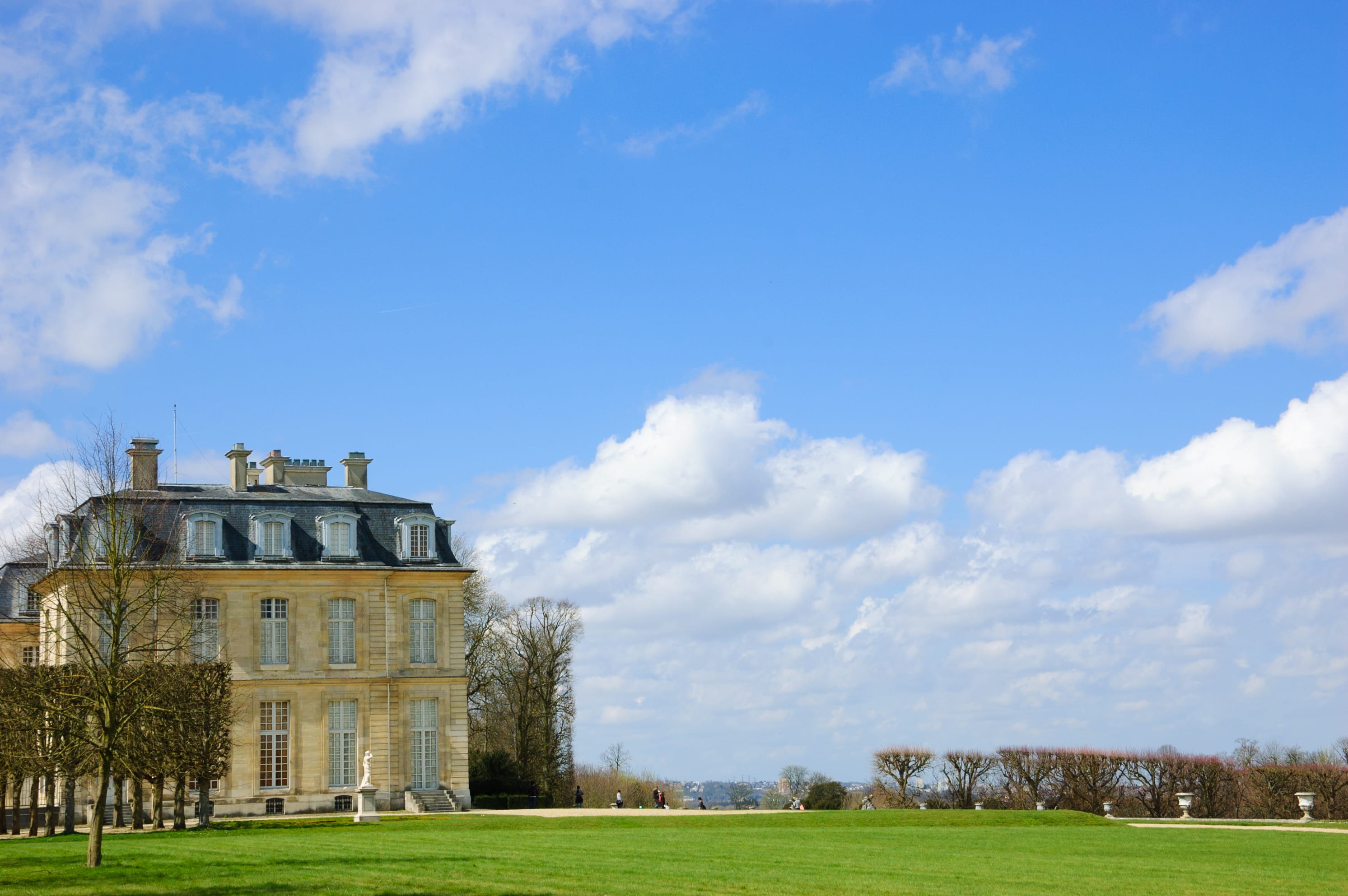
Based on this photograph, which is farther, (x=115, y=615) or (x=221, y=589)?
(x=221, y=589)

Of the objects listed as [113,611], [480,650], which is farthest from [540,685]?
[113,611]

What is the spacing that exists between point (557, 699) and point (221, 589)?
19508 mm

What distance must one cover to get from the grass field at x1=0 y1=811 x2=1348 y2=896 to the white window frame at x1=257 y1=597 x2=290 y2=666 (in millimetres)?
13189

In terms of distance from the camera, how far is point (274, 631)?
1721 inches

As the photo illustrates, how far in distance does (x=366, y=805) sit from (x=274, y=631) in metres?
8.82

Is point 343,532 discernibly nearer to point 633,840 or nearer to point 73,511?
point 73,511

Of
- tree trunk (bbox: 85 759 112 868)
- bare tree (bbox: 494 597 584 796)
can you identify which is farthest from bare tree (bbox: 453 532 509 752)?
tree trunk (bbox: 85 759 112 868)

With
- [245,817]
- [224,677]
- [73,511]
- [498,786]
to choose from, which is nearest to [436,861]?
[73,511]

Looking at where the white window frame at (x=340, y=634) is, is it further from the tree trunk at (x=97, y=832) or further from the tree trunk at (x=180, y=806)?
the tree trunk at (x=97, y=832)

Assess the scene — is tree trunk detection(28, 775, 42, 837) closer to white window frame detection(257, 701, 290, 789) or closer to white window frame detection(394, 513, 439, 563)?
white window frame detection(257, 701, 290, 789)

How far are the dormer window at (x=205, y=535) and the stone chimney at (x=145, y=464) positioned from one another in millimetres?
2487

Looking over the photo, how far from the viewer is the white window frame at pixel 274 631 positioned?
43.6m

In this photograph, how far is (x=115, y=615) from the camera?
2222 centimetres

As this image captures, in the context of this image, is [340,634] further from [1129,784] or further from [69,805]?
[1129,784]
